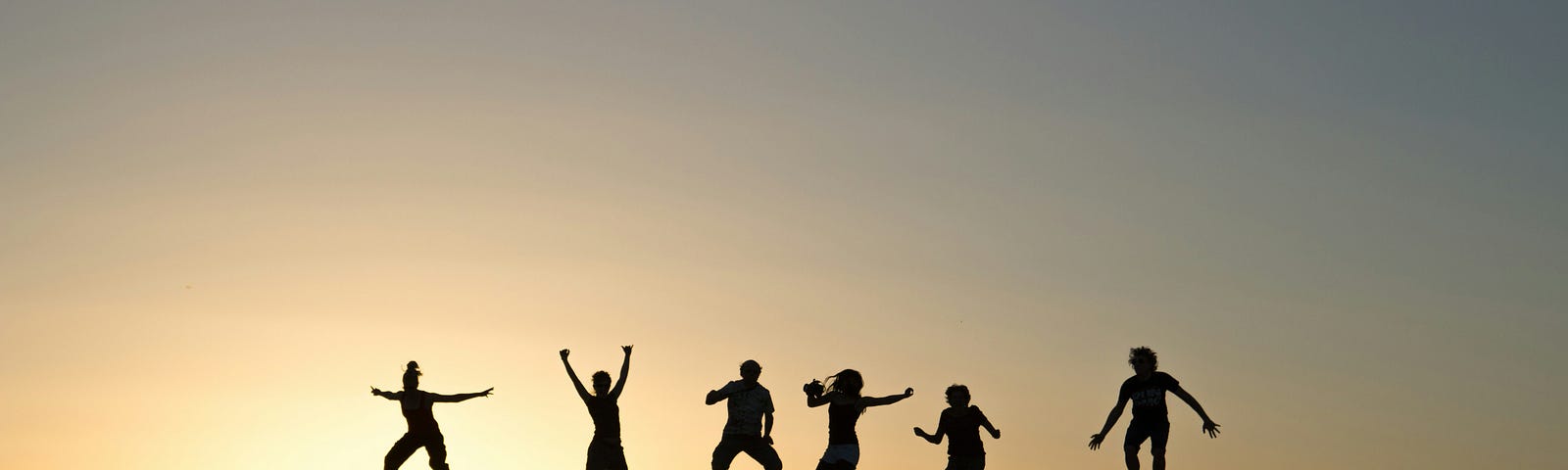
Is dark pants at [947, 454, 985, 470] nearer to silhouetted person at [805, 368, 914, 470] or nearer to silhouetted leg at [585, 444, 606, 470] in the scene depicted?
silhouetted person at [805, 368, 914, 470]

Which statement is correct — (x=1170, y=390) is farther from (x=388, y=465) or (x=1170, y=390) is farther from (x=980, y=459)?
(x=388, y=465)

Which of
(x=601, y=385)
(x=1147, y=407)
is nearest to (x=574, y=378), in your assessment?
(x=601, y=385)

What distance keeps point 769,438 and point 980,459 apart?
110 inches

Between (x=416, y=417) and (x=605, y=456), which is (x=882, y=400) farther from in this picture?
(x=416, y=417)

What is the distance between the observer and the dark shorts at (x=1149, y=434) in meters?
19.7

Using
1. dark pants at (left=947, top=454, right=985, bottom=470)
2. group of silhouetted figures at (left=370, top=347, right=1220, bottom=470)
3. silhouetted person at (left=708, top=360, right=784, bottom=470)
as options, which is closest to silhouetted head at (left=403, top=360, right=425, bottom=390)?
group of silhouetted figures at (left=370, top=347, right=1220, bottom=470)

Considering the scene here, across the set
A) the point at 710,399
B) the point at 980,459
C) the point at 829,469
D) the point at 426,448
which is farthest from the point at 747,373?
the point at 426,448

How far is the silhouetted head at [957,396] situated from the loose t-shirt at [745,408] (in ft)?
8.05

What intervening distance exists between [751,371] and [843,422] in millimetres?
1720

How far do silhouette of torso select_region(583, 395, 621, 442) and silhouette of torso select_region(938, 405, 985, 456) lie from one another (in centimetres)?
439

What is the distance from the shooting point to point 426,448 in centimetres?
2212

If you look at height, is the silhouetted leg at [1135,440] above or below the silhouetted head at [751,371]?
below

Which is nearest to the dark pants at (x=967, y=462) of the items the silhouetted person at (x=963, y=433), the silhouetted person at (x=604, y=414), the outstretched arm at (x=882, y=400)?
the silhouetted person at (x=963, y=433)

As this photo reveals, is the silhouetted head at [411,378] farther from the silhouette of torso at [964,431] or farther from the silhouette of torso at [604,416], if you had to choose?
the silhouette of torso at [964,431]
